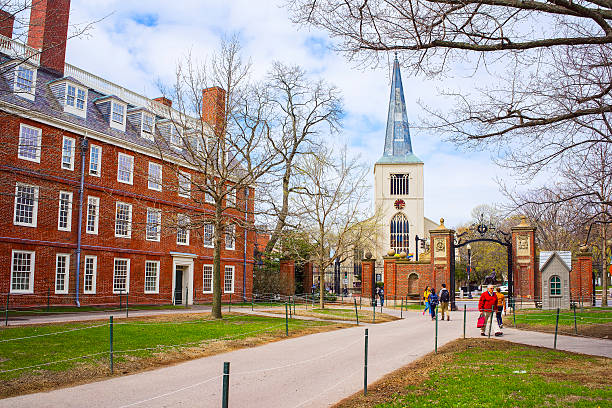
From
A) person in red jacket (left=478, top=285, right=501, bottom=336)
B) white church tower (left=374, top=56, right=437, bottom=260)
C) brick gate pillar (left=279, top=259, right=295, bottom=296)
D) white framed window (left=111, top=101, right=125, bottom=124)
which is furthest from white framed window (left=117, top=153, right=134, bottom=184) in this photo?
white church tower (left=374, top=56, right=437, bottom=260)

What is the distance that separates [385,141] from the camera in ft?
310

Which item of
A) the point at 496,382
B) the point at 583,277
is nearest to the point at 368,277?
the point at 583,277

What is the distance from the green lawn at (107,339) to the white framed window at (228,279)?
17068 mm

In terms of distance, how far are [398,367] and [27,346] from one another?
8976 millimetres

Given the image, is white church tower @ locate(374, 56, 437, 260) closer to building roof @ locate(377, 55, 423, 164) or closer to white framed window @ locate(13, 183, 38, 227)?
building roof @ locate(377, 55, 423, 164)

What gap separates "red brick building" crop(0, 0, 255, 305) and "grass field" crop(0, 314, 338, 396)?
4371mm

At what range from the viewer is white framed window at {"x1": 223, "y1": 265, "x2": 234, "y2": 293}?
38.3m

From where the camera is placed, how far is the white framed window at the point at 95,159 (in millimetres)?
28078

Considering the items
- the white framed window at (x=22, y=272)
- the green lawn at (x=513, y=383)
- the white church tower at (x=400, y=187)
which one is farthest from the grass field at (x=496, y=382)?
the white church tower at (x=400, y=187)

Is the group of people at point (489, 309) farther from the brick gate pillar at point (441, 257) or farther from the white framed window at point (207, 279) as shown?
the white framed window at point (207, 279)

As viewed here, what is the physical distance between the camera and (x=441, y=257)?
35.1m

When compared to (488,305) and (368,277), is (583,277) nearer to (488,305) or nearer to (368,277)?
(368,277)

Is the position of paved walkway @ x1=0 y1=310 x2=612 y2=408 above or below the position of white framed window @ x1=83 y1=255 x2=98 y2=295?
below

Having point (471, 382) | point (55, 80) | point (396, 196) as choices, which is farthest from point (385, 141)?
point (471, 382)
